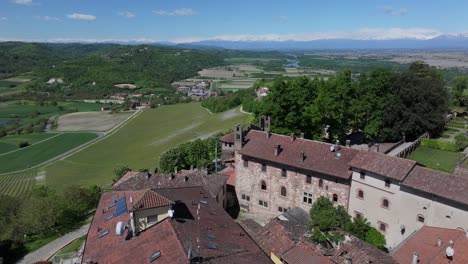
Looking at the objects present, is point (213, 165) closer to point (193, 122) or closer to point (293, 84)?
point (293, 84)

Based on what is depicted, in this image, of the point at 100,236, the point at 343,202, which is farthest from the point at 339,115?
the point at 100,236

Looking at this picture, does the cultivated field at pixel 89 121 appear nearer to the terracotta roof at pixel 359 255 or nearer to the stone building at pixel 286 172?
the stone building at pixel 286 172

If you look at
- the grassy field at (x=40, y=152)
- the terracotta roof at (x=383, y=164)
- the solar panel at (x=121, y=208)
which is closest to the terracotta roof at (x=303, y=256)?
the terracotta roof at (x=383, y=164)

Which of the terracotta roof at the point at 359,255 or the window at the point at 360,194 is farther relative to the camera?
the window at the point at 360,194

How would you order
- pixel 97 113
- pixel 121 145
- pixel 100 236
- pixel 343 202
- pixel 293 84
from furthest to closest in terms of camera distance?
pixel 97 113, pixel 121 145, pixel 293 84, pixel 343 202, pixel 100 236

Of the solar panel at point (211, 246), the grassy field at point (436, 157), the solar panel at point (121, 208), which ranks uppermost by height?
the solar panel at point (211, 246)

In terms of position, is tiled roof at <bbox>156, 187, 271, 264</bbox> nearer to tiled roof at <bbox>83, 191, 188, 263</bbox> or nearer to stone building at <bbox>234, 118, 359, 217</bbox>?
tiled roof at <bbox>83, 191, 188, 263</bbox>
